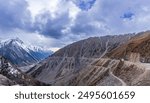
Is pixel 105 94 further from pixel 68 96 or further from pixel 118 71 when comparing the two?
pixel 118 71

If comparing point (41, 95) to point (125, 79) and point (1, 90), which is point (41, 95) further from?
point (125, 79)

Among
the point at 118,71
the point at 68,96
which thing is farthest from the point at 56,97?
the point at 118,71

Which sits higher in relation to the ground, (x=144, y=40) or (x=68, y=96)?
(x=144, y=40)

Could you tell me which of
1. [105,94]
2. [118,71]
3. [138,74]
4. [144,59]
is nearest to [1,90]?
[105,94]

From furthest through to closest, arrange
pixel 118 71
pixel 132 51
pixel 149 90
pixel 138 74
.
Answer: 1. pixel 132 51
2. pixel 118 71
3. pixel 138 74
4. pixel 149 90

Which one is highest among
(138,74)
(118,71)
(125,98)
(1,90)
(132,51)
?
(132,51)

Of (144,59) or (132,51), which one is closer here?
(144,59)

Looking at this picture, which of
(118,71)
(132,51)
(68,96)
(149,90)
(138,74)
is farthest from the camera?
(132,51)

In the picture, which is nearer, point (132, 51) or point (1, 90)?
point (1, 90)

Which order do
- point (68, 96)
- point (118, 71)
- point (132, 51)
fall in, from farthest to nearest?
point (132, 51)
point (118, 71)
point (68, 96)
